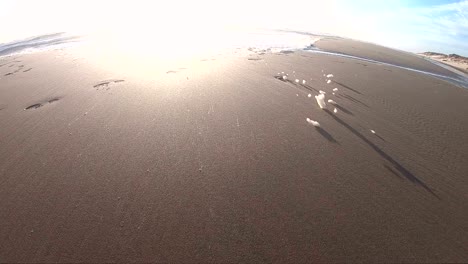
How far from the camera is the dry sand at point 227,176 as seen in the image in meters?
1.85

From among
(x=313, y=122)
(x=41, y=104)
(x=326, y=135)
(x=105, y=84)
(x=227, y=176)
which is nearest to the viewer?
(x=227, y=176)

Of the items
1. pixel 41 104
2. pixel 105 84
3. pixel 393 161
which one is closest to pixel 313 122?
pixel 393 161

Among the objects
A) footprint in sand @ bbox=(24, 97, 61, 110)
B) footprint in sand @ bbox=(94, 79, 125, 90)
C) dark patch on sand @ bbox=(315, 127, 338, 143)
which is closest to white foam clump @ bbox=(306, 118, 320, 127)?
dark patch on sand @ bbox=(315, 127, 338, 143)

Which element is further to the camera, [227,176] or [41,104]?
[41,104]

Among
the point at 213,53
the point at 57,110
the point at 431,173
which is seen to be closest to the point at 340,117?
the point at 431,173

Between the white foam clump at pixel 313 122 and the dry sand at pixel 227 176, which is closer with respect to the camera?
the dry sand at pixel 227 176

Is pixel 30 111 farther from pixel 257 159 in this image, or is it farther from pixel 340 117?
pixel 340 117

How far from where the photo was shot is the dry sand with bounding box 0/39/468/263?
185 centimetres

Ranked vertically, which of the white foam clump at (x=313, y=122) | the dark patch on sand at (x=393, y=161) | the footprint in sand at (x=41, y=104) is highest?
the white foam clump at (x=313, y=122)

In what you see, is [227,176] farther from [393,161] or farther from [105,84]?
[105,84]

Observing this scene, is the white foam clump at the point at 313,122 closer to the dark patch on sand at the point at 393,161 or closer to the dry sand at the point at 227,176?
the dry sand at the point at 227,176

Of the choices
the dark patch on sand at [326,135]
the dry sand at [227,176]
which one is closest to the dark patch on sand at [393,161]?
the dry sand at [227,176]

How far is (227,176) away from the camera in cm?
246

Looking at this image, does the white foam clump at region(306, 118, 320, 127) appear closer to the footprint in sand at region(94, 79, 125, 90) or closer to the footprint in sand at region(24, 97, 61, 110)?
the footprint in sand at region(94, 79, 125, 90)
